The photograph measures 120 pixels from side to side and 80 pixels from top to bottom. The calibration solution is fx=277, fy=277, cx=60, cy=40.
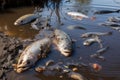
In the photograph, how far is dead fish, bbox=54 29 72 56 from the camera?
10.1 metres

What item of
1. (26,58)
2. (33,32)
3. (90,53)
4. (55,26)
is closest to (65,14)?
(55,26)

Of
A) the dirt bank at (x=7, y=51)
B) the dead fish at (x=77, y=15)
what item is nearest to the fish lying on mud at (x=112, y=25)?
the dead fish at (x=77, y=15)

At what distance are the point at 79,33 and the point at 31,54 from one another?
365cm

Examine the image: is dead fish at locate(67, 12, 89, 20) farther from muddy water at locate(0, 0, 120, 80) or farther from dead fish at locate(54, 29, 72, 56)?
dead fish at locate(54, 29, 72, 56)

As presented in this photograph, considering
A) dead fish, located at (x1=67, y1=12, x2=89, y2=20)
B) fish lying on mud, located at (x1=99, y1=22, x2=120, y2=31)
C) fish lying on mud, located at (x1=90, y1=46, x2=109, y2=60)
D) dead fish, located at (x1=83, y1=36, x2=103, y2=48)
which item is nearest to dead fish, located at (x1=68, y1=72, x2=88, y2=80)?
fish lying on mud, located at (x1=90, y1=46, x2=109, y2=60)

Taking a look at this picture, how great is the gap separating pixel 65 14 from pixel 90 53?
5680 mm

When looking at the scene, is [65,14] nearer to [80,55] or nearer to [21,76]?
[80,55]

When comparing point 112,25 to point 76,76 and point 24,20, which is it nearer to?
point 24,20

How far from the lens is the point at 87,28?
43.5ft

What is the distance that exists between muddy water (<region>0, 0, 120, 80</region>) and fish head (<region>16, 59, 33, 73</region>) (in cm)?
17

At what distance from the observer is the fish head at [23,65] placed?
29.4 ft

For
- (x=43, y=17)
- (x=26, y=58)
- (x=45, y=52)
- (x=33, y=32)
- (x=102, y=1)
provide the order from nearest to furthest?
1. (x=26, y=58)
2. (x=45, y=52)
3. (x=33, y=32)
4. (x=43, y=17)
5. (x=102, y=1)

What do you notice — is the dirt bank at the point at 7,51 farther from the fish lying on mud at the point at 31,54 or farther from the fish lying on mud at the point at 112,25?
the fish lying on mud at the point at 112,25

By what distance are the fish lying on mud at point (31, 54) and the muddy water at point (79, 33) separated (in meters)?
0.20
